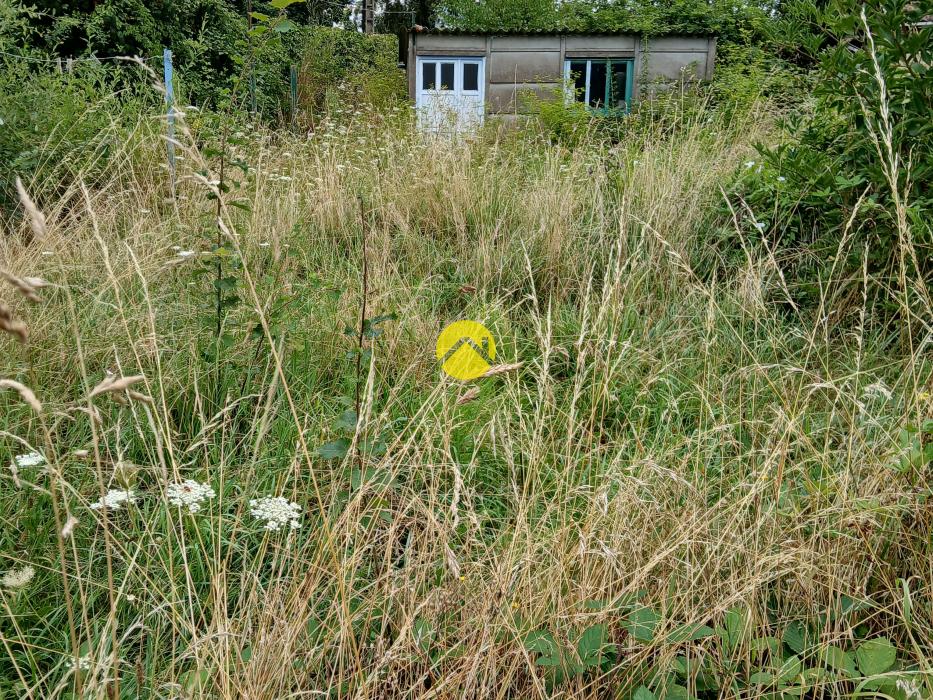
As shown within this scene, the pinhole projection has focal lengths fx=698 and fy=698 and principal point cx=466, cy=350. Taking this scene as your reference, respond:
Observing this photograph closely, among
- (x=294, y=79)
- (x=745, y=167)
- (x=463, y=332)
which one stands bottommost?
(x=463, y=332)

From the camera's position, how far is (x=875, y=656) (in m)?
1.26

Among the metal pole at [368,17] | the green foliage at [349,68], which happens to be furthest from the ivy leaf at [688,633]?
the metal pole at [368,17]

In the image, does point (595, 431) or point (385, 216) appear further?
point (385, 216)

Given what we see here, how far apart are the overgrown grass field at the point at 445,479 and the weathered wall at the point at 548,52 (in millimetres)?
10413

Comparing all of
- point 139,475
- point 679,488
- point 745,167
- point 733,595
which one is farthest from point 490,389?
point 745,167

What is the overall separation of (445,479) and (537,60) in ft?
42.8

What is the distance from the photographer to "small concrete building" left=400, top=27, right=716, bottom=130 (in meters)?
13.0

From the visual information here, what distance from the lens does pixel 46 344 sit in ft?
7.84

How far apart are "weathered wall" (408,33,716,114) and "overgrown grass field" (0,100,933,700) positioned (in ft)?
34.2

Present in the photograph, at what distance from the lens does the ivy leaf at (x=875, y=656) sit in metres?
1.24

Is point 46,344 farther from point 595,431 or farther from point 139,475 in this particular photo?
point 595,431

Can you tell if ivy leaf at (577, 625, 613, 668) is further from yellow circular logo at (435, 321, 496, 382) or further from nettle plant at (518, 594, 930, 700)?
yellow circular logo at (435, 321, 496, 382)

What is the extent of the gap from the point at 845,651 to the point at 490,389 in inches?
55.6

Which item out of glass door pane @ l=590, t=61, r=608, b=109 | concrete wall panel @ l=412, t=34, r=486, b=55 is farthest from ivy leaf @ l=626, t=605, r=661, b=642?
glass door pane @ l=590, t=61, r=608, b=109
